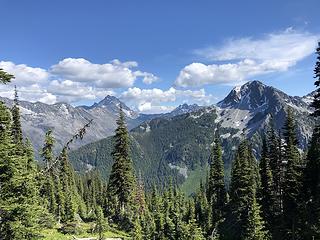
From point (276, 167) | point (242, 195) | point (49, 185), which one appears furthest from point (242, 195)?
point (49, 185)

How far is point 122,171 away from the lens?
226 ft

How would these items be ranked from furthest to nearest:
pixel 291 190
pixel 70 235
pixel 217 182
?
pixel 217 182 < pixel 291 190 < pixel 70 235

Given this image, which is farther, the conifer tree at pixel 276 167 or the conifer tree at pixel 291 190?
the conifer tree at pixel 276 167

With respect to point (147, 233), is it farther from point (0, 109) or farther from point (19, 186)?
point (0, 109)

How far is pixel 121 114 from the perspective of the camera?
6950cm

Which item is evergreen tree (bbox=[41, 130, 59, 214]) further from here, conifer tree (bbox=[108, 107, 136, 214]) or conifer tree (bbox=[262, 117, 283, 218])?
conifer tree (bbox=[262, 117, 283, 218])

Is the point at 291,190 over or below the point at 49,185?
over

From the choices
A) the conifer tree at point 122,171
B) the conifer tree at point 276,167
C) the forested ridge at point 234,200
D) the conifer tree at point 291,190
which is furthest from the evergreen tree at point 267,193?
the conifer tree at point 122,171

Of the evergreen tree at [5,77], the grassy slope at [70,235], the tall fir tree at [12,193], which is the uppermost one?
the evergreen tree at [5,77]

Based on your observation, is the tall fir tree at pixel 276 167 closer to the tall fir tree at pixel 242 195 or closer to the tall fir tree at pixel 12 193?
the tall fir tree at pixel 242 195

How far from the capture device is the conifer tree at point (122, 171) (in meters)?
68.6

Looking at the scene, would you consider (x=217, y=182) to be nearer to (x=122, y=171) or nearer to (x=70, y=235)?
(x=122, y=171)

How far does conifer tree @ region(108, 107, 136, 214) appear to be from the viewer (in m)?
68.6

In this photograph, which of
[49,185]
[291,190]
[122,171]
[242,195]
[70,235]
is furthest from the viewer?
[49,185]
